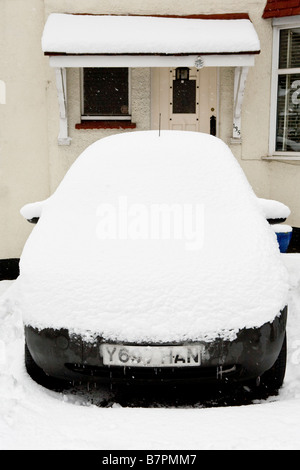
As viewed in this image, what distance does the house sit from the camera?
7504 mm

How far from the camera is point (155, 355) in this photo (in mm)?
2719

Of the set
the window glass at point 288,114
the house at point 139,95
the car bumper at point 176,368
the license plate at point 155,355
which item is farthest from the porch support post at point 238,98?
the license plate at point 155,355

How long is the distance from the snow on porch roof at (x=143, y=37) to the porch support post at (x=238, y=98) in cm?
46

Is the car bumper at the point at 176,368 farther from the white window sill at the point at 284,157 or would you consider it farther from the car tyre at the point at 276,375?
the white window sill at the point at 284,157

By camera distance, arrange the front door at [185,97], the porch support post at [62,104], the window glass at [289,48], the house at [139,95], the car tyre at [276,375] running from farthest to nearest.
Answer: the front door at [185,97] < the window glass at [289,48] < the house at [139,95] < the porch support post at [62,104] < the car tyre at [276,375]

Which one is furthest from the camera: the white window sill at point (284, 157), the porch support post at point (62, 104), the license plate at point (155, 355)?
the white window sill at point (284, 157)

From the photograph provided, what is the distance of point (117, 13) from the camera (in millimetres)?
7648

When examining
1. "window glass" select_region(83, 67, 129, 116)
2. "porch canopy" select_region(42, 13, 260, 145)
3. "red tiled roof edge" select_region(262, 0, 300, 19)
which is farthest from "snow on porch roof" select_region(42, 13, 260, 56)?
"window glass" select_region(83, 67, 129, 116)

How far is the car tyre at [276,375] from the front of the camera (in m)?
3.13

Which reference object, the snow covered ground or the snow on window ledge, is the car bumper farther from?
the snow on window ledge

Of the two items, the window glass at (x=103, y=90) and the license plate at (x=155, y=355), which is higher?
the window glass at (x=103, y=90)
